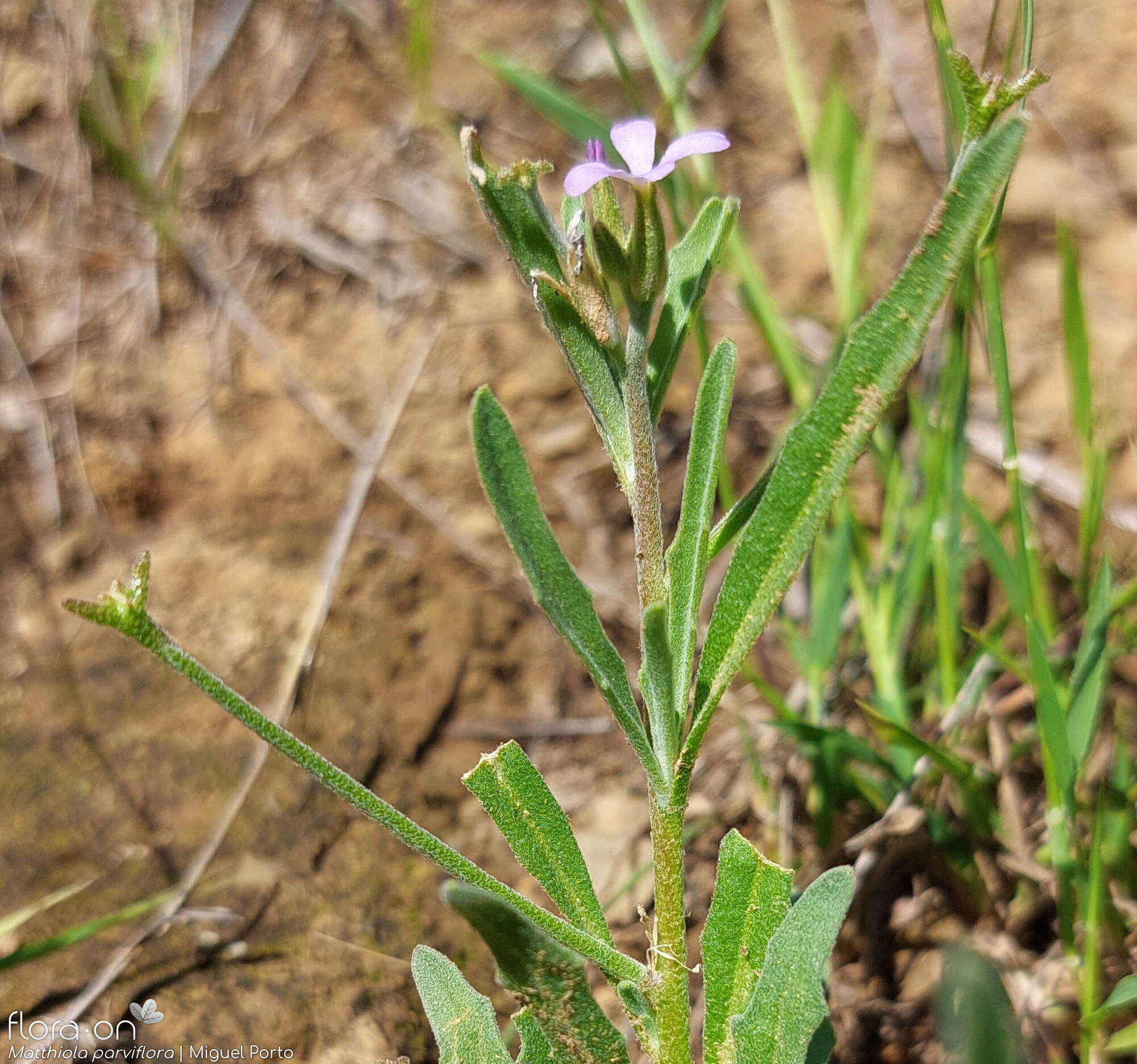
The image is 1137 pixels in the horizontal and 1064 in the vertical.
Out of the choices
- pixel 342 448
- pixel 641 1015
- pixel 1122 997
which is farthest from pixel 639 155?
pixel 342 448

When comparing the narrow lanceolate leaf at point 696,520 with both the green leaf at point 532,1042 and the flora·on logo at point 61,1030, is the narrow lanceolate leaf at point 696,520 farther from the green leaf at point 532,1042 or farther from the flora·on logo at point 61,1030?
the flora·on logo at point 61,1030

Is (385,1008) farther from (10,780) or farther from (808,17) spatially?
(808,17)

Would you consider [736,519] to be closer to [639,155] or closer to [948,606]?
[639,155]

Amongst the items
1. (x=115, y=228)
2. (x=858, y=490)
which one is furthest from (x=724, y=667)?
(x=115, y=228)

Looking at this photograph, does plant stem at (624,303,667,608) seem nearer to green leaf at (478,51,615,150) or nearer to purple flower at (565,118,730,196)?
purple flower at (565,118,730,196)

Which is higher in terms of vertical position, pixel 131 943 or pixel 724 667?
pixel 724 667

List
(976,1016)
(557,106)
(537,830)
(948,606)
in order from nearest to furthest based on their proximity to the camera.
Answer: (976,1016), (537,830), (948,606), (557,106)

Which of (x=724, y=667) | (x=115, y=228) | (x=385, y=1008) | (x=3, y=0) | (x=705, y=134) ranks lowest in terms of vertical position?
(x=385, y=1008)
